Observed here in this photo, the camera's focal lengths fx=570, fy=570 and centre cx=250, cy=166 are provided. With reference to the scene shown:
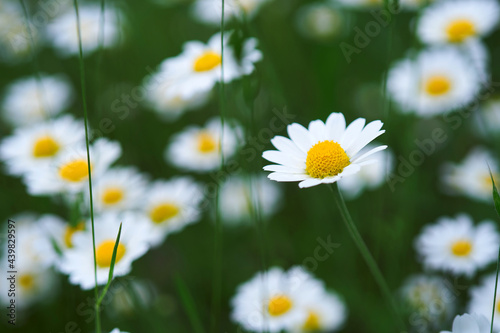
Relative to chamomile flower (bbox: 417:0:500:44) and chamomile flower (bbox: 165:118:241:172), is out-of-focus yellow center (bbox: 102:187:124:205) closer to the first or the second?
chamomile flower (bbox: 165:118:241:172)

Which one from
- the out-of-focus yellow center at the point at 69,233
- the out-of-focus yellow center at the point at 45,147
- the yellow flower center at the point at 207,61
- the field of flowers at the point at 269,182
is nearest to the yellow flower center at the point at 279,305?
the field of flowers at the point at 269,182

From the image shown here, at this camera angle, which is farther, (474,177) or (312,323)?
(474,177)

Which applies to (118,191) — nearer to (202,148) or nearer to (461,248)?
(202,148)

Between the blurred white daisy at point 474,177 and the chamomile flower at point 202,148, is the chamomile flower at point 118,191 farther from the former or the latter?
the blurred white daisy at point 474,177

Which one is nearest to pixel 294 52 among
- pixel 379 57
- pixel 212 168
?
pixel 379 57

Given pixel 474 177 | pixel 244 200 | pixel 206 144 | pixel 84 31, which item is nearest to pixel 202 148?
pixel 206 144

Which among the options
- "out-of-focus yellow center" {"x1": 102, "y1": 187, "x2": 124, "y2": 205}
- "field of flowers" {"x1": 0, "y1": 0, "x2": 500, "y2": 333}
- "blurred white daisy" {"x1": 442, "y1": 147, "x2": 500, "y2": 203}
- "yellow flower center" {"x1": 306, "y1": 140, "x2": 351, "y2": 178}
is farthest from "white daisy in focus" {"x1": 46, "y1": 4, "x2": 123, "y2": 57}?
"yellow flower center" {"x1": 306, "y1": 140, "x2": 351, "y2": 178}
